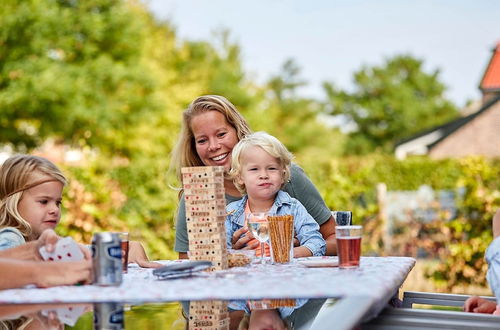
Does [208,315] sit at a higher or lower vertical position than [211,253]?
lower

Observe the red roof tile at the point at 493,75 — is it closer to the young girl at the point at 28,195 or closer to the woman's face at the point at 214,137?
the woman's face at the point at 214,137

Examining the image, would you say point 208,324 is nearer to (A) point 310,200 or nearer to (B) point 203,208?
(B) point 203,208

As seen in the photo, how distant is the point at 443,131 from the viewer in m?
30.8

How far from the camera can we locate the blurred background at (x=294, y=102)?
9281mm

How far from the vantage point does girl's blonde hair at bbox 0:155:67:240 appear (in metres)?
2.80

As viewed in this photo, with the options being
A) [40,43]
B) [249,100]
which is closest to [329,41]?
[249,100]

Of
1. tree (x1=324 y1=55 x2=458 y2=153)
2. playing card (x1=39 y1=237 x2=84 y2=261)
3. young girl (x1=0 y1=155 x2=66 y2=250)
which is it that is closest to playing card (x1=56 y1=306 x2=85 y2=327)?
playing card (x1=39 y1=237 x2=84 y2=261)

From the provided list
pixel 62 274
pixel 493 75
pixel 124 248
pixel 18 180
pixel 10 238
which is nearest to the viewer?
pixel 62 274

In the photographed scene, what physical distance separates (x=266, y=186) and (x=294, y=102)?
4255cm

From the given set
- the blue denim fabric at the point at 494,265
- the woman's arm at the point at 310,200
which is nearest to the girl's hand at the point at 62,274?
the blue denim fabric at the point at 494,265

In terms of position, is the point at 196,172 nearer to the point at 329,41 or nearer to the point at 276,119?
the point at 276,119

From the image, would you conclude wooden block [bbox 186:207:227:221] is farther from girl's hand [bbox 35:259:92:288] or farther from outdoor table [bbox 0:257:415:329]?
girl's hand [bbox 35:259:92:288]

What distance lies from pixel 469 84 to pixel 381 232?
45025 mm

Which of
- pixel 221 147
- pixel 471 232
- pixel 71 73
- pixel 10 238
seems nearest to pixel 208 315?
pixel 10 238
